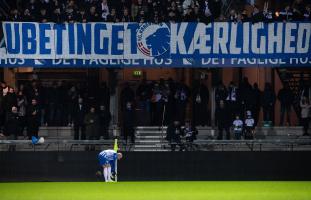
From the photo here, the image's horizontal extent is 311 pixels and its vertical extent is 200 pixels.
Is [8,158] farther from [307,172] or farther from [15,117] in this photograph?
[307,172]

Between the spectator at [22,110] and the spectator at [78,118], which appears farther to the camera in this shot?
the spectator at [78,118]

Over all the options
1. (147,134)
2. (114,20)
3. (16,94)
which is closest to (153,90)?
(147,134)

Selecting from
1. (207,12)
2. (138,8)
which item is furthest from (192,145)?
(138,8)

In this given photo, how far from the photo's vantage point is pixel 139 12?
1048 inches

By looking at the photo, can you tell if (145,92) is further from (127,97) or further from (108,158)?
(108,158)

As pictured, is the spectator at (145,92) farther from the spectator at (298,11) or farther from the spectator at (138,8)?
the spectator at (298,11)

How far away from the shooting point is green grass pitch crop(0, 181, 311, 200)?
19.2 metres

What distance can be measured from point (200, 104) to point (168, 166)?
9.63ft

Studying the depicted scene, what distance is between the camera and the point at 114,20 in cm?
2628

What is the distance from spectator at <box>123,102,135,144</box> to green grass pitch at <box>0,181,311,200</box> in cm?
237

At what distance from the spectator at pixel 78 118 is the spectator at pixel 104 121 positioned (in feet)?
2.10

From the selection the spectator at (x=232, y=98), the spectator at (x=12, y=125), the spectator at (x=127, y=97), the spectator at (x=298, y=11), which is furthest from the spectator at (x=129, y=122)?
the spectator at (x=298, y=11)

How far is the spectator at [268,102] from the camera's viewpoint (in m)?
27.3

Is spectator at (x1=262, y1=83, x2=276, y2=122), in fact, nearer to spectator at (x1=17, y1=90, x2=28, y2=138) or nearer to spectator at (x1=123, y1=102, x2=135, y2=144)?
spectator at (x1=123, y1=102, x2=135, y2=144)
